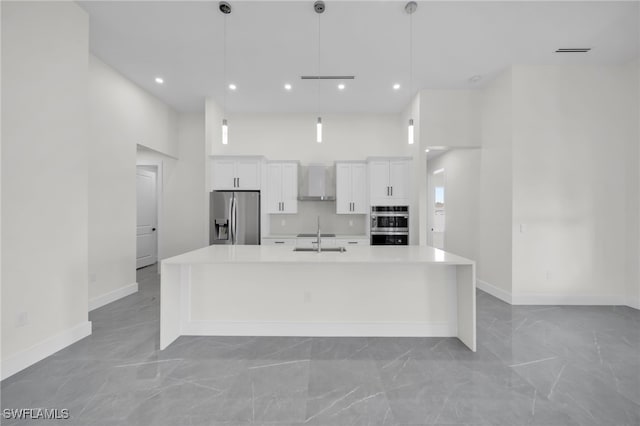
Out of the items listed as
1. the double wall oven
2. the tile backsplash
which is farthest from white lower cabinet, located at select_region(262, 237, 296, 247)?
the double wall oven

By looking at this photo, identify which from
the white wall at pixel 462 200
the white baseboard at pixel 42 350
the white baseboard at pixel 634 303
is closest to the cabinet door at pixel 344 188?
the white wall at pixel 462 200

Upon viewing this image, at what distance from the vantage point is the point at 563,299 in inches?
150

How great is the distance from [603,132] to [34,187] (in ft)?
21.4

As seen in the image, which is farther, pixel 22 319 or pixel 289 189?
pixel 289 189

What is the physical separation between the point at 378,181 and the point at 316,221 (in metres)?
1.49

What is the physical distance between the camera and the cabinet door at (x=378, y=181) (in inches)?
197

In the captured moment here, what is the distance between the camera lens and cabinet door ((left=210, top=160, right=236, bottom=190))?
4.97 m

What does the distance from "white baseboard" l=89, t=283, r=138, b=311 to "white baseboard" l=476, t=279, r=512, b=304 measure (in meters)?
5.53

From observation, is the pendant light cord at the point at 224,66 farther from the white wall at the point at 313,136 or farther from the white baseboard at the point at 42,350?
the white baseboard at the point at 42,350

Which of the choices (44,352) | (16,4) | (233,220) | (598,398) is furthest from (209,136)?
(598,398)

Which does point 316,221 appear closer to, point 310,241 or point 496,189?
point 310,241

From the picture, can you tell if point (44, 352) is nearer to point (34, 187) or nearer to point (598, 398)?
point (34, 187)

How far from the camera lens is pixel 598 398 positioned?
1.88m

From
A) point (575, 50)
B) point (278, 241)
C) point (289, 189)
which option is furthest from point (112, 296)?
point (575, 50)
